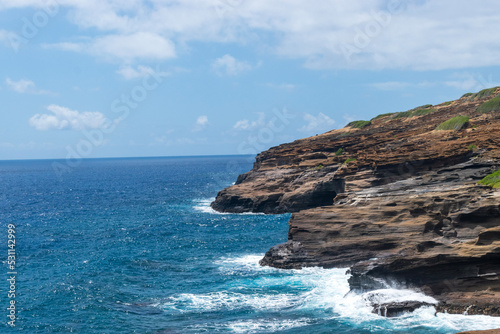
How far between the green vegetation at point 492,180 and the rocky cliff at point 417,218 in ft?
2.78

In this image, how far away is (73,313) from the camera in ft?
118

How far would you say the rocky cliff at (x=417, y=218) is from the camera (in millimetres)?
32875

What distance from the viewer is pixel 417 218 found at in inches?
1609

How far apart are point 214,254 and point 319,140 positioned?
58404 millimetres

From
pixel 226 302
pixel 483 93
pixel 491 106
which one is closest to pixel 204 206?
pixel 491 106

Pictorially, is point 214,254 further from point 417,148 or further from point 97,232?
point 417,148

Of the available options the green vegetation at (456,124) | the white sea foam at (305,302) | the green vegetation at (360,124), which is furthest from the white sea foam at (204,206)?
the green vegetation at (360,124)

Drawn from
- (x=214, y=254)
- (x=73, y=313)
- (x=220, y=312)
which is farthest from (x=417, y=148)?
(x=73, y=313)

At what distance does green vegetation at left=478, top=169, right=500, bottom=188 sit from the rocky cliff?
85 centimetres

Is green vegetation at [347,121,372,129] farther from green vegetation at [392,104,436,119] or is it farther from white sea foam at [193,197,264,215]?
white sea foam at [193,197,264,215]

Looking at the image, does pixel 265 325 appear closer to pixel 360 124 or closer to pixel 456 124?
pixel 456 124

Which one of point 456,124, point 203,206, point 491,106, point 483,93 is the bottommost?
point 203,206

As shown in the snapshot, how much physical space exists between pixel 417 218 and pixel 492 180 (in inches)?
299

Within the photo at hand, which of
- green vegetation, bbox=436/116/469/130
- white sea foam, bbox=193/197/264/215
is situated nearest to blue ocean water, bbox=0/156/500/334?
white sea foam, bbox=193/197/264/215
